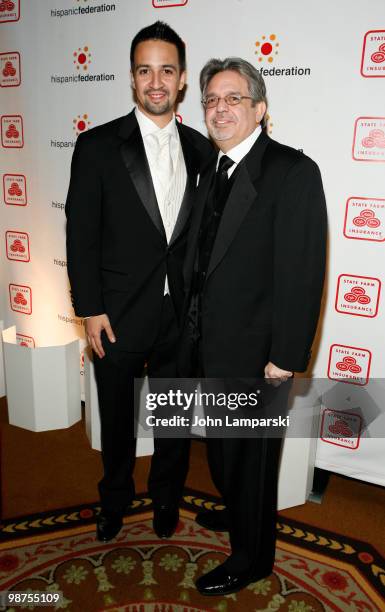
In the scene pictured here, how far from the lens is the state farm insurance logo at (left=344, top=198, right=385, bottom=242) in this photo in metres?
2.48

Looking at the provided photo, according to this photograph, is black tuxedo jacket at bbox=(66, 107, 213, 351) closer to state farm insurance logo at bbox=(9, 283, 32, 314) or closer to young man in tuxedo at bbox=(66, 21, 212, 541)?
young man in tuxedo at bbox=(66, 21, 212, 541)

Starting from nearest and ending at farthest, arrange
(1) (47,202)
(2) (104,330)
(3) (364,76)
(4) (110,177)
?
(4) (110,177), (2) (104,330), (3) (364,76), (1) (47,202)

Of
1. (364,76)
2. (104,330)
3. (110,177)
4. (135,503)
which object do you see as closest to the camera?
(110,177)

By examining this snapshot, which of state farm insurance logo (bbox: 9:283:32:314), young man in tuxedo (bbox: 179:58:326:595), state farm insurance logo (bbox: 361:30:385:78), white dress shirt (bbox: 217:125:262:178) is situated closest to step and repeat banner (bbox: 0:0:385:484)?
state farm insurance logo (bbox: 361:30:385:78)

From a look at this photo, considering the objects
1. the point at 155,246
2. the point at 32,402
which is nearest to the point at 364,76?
the point at 155,246

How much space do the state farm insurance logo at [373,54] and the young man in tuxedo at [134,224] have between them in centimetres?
82

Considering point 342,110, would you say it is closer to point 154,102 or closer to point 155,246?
point 154,102

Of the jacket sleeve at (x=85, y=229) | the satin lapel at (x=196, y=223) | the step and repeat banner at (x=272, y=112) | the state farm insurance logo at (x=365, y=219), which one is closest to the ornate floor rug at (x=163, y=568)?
the step and repeat banner at (x=272, y=112)

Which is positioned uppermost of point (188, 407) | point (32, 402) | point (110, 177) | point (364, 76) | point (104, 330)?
point (364, 76)

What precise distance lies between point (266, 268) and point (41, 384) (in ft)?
6.34

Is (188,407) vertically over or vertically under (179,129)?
under

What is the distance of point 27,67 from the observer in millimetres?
3271

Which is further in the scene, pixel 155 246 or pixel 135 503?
pixel 135 503

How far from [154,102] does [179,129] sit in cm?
25
